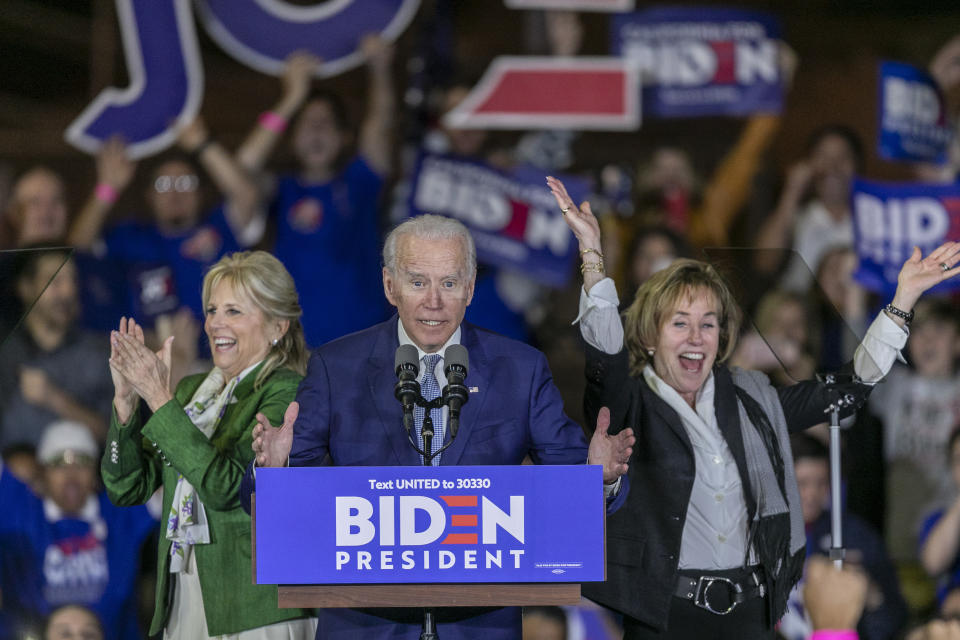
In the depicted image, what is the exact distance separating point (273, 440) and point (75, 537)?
245cm

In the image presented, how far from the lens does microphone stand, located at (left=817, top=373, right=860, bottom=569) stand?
3084 millimetres

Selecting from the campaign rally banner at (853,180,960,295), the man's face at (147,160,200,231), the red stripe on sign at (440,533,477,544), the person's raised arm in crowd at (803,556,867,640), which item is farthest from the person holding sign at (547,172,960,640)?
the man's face at (147,160,200,231)

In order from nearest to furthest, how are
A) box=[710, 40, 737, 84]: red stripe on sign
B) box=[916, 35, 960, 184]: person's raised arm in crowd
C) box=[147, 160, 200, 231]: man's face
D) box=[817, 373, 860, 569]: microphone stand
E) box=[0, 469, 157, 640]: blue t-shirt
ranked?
box=[817, 373, 860, 569]: microphone stand
box=[0, 469, 157, 640]: blue t-shirt
box=[147, 160, 200, 231]: man's face
box=[916, 35, 960, 184]: person's raised arm in crowd
box=[710, 40, 737, 84]: red stripe on sign

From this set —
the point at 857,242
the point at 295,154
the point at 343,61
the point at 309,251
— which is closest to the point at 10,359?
the point at 309,251

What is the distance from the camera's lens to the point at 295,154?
6.01 metres

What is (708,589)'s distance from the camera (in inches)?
110

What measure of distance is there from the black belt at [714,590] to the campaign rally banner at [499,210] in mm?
3076

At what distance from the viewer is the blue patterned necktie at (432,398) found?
2527 mm

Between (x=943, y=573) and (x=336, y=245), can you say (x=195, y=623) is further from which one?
(x=943, y=573)

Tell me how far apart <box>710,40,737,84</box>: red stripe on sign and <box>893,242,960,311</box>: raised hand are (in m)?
3.25

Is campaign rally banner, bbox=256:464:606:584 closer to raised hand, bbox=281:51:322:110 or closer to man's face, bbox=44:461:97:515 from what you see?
man's face, bbox=44:461:97:515

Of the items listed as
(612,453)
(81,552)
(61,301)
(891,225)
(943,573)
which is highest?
(891,225)

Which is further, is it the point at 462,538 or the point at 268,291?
the point at 268,291

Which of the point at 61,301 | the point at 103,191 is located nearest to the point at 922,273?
the point at 61,301
